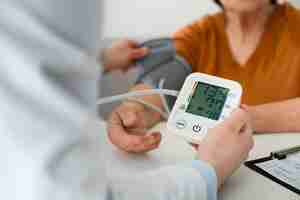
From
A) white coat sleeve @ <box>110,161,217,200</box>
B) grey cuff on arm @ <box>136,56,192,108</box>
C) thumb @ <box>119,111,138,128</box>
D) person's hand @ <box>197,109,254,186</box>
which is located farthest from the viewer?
grey cuff on arm @ <box>136,56,192,108</box>

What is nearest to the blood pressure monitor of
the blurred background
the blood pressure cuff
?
the blood pressure cuff

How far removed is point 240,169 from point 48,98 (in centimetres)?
44

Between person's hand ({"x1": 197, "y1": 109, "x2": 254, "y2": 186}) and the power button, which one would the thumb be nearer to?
the power button

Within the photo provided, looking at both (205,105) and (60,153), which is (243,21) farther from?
(60,153)

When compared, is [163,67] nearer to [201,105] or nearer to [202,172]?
[201,105]

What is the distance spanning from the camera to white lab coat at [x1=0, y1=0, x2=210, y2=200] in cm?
36

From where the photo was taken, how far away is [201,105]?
82 cm

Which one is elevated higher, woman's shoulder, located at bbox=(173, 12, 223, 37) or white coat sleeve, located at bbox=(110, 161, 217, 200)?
white coat sleeve, located at bbox=(110, 161, 217, 200)

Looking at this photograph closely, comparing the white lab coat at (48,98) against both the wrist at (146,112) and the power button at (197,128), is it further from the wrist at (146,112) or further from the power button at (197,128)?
the wrist at (146,112)

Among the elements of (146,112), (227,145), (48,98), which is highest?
(48,98)

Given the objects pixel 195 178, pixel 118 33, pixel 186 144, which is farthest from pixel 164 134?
pixel 118 33

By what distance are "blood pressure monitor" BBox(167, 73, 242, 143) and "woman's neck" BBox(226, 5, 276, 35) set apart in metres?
0.45

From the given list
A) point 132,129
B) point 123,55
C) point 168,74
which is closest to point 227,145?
point 132,129

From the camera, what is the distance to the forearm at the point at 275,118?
94cm
